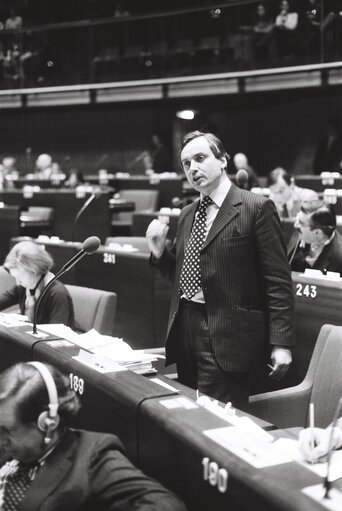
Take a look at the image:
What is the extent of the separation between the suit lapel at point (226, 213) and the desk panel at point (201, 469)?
91 cm

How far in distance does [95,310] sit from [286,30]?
792 cm

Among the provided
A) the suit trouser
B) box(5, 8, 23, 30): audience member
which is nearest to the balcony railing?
box(5, 8, 23, 30): audience member

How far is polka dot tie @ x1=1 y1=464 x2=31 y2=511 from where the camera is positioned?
172 cm

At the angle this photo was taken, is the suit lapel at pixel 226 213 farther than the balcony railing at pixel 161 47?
No

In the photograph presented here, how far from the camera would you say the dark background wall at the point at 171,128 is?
45.1ft

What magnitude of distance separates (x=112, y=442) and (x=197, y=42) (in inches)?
441

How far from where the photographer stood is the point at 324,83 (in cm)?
1054

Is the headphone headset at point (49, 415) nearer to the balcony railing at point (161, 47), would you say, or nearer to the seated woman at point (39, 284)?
the seated woman at point (39, 284)

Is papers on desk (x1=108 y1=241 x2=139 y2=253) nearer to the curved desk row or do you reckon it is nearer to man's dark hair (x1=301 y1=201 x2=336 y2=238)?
man's dark hair (x1=301 y1=201 x2=336 y2=238)

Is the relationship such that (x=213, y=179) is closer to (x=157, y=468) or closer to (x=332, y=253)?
(x=157, y=468)

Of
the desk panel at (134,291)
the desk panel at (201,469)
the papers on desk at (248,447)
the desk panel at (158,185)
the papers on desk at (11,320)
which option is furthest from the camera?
the desk panel at (158,185)

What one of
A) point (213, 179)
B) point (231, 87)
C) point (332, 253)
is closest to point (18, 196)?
point (231, 87)

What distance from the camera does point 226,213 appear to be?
8.81 ft

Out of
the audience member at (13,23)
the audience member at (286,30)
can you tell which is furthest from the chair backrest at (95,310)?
the audience member at (13,23)
